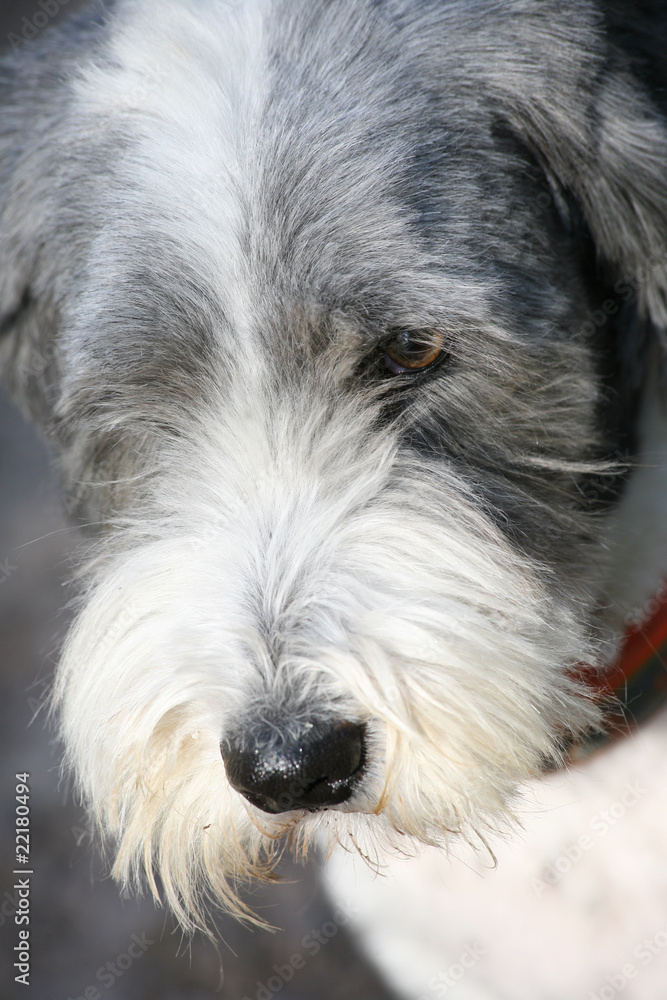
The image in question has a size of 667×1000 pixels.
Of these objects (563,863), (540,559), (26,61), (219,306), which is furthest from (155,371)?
(563,863)

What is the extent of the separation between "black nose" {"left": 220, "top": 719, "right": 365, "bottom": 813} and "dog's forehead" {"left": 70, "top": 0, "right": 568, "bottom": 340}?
2.10 feet

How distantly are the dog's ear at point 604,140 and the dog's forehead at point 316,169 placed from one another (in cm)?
7

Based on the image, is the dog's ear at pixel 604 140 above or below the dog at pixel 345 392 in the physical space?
above

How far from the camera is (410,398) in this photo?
148 cm

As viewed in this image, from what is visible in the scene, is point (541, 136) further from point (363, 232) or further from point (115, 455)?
point (115, 455)

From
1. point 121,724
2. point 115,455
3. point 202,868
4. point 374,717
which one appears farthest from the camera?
point 115,455

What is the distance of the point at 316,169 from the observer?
1.39m

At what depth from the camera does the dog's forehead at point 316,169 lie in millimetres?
1365

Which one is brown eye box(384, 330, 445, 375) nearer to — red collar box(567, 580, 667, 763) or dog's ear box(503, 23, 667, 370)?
dog's ear box(503, 23, 667, 370)

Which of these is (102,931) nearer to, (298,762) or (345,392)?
(298,762)

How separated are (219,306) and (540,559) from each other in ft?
2.30

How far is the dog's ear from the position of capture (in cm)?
148

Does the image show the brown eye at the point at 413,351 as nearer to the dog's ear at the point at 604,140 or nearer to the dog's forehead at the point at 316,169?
the dog's forehead at the point at 316,169

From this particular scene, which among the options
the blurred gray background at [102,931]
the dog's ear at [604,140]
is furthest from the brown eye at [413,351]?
the blurred gray background at [102,931]
